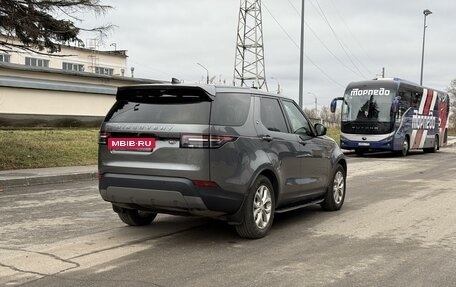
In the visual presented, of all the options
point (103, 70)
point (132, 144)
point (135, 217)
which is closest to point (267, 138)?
point (132, 144)

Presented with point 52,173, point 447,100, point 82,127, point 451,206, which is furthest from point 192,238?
point 447,100

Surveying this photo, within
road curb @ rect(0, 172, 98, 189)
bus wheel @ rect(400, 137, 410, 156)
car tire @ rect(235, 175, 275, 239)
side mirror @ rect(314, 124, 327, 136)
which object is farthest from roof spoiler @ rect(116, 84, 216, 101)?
bus wheel @ rect(400, 137, 410, 156)

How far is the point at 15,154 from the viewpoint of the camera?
1559 cm

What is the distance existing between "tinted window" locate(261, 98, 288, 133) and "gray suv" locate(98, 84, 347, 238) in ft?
0.05

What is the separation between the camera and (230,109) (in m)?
6.32

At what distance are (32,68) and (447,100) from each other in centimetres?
2396

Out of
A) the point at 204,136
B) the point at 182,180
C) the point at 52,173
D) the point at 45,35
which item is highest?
the point at 45,35

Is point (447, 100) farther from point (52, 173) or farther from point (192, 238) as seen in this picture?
point (192, 238)

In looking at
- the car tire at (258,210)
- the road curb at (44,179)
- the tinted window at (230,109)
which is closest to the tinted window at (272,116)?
the tinted window at (230,109)

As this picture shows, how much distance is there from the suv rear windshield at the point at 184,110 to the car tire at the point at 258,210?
0.84 metres

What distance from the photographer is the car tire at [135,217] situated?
283 inches

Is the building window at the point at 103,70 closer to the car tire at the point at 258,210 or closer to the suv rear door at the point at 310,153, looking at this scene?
the suv rear door at the point at 310,153

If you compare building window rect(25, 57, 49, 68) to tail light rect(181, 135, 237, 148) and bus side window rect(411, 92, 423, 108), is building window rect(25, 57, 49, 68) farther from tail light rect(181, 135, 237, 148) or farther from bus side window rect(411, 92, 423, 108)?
tail light rect(181, 135, 237, 148)

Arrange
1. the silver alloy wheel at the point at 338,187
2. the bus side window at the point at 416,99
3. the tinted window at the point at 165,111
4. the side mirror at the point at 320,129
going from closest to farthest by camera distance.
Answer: the tinted window at the point at 165,111 → the side mirror at the point at 320,129 → the silver alloy wheel at the point at 338,187 → the bus side window at the point at 416,99
